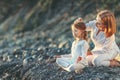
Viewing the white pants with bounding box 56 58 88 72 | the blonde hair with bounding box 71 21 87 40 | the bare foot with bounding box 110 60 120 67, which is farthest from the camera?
the bare foot with bounding box 110 60 120 67

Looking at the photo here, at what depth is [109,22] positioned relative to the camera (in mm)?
11812

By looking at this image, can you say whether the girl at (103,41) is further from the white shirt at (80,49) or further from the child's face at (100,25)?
the white shirt at (80,49)

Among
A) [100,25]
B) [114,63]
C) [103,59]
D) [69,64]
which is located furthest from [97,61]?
[100,25]

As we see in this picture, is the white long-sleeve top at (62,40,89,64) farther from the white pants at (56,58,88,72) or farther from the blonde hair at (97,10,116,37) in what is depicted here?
the blonde hair at (97,10,116,37)

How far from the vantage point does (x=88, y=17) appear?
2158 cm

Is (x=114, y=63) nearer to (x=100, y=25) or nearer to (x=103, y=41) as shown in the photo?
(x=103, y=41)

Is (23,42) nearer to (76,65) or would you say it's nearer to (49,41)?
(49,41)

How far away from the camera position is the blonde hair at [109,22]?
11.8m

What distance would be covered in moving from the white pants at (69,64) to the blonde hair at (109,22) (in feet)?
2.38

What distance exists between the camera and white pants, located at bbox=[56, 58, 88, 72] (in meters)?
11.7

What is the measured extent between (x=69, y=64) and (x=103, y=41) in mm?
797

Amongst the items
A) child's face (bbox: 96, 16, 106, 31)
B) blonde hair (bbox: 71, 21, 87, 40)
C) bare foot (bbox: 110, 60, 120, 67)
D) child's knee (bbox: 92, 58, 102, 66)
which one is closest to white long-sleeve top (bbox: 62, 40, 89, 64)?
blonde hair (bbox: 71, 21, 87, 40)

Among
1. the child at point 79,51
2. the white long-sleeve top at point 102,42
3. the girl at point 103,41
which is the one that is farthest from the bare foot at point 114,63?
the child at point 79,51

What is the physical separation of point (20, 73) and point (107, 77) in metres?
2.27
